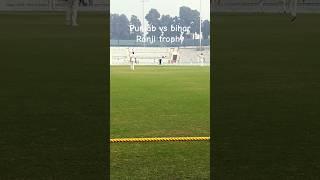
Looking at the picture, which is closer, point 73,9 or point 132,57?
point 132,57

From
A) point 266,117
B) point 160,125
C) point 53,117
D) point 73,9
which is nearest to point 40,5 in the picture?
point 73,9

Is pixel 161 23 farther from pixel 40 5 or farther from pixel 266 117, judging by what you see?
pixel 40 5

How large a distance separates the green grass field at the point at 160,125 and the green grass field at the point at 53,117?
0.20m

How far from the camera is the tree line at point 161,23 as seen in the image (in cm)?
379

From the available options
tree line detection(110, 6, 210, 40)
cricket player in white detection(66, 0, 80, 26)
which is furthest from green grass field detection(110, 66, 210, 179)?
cricket player in white detection(66, 0, 80, 26)

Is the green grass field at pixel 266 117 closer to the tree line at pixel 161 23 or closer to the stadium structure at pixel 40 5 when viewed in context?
the tree line at pixel 161 23

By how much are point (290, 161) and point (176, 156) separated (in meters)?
0.89

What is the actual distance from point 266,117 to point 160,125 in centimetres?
125

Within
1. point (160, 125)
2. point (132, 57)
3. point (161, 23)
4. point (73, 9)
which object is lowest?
point (160, 125)

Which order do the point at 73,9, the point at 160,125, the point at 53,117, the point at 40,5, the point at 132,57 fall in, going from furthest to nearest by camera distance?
the point at 40,5 < the point at 73,9 < the point at 53,117 < the point at 160,125 < the point at 132,57

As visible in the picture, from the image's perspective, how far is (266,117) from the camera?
6.88m

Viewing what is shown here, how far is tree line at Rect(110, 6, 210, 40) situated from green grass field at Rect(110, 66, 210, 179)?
29cm

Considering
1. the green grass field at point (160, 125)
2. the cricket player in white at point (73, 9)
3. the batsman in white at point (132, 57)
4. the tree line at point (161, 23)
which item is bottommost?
the green grass field at point (160, 125)

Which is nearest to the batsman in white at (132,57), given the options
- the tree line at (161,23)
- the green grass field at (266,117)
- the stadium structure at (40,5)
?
the tree line at (161,23)
